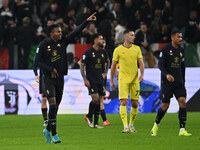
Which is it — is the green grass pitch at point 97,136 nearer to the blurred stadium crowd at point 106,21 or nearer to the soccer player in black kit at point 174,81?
the soccer player in black kit at point 174,81

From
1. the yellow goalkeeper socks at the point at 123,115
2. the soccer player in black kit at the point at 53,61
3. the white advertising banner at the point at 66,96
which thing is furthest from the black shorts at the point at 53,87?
the white advertising banner at the point at 66,96

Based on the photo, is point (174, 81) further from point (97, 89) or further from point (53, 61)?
point (97, 89)

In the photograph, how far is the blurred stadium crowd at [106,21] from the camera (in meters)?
20.8

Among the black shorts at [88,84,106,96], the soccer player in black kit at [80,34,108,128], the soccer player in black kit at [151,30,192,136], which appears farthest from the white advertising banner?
the soccer player in black kit at [151,30,192,136]

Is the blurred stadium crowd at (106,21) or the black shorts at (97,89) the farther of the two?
the blurred stadium crowd at (106,21)

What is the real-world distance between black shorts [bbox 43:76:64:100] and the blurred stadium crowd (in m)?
9.76

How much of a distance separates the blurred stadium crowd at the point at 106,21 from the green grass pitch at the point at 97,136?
3768 millimetres

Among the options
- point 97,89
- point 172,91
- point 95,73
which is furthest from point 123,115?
point 95,73

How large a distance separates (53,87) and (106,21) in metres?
10.6

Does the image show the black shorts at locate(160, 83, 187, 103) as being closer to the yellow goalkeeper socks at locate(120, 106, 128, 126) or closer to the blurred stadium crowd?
the yellow goalkeeper socks at locate(120, 106, 128, 126)

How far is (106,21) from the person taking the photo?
2100cm

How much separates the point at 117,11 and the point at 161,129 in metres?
9.11

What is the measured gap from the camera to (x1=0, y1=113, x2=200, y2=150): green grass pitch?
33.4 feet

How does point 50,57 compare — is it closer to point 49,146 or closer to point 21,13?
point 49,146
